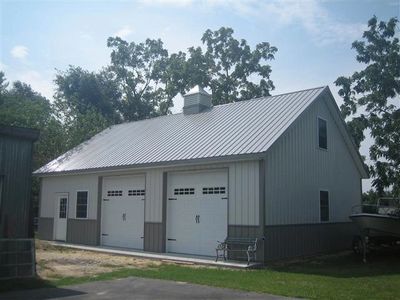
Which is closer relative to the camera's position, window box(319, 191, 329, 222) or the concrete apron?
the concrete apron

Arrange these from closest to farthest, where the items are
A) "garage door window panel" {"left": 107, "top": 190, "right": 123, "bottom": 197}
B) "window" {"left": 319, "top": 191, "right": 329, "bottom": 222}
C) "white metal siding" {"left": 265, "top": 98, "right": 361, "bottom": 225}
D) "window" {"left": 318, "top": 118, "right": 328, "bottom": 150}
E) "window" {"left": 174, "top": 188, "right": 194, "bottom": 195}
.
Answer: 1. "white metal siding" {"left": 265, "top": 98, "right": 361, "bottom": 225}
2. "window" {"left": 174, "top": 188, "right": 194, "bottom": 195}
3. "window" {"left": 319, "top": 191, "right": 329, "bottom": 222}
4. "window" {"left": 318, "top": 118, "right": 328, "bottom": 150}
5. "garage door window panel" {"left": 107, "top": 190, "right": 123, "bottom": 197}

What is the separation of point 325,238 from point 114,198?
876cm

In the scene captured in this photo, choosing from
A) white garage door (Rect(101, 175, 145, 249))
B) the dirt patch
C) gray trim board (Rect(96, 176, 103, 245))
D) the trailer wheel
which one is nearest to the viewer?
the dirt patch

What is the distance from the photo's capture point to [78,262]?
14641 millimetres

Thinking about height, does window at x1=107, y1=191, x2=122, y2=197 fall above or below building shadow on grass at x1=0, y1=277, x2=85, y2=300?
above

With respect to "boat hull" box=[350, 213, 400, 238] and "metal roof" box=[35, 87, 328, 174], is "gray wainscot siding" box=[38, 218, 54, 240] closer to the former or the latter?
"metal roof" box=[35, 87, 328, 174]

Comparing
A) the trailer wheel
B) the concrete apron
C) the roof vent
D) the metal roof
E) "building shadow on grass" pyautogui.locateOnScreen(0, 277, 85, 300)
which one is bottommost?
"building shadow on grass" pyautogui.locateOnScreen(0, 277, 85, 300)

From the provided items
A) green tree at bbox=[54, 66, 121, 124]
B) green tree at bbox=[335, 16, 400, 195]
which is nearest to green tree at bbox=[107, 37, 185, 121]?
green tree at bbox=[54, 66, 121, 124]

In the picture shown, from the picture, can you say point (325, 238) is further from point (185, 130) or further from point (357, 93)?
point (357, 93)

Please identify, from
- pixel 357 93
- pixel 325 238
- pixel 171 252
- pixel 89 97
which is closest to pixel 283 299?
pixel 171 252

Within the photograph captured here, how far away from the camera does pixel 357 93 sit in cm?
2831

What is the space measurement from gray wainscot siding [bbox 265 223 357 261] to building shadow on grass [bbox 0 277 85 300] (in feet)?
22.1

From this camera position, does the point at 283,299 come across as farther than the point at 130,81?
No

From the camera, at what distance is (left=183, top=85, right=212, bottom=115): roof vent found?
22.1m
